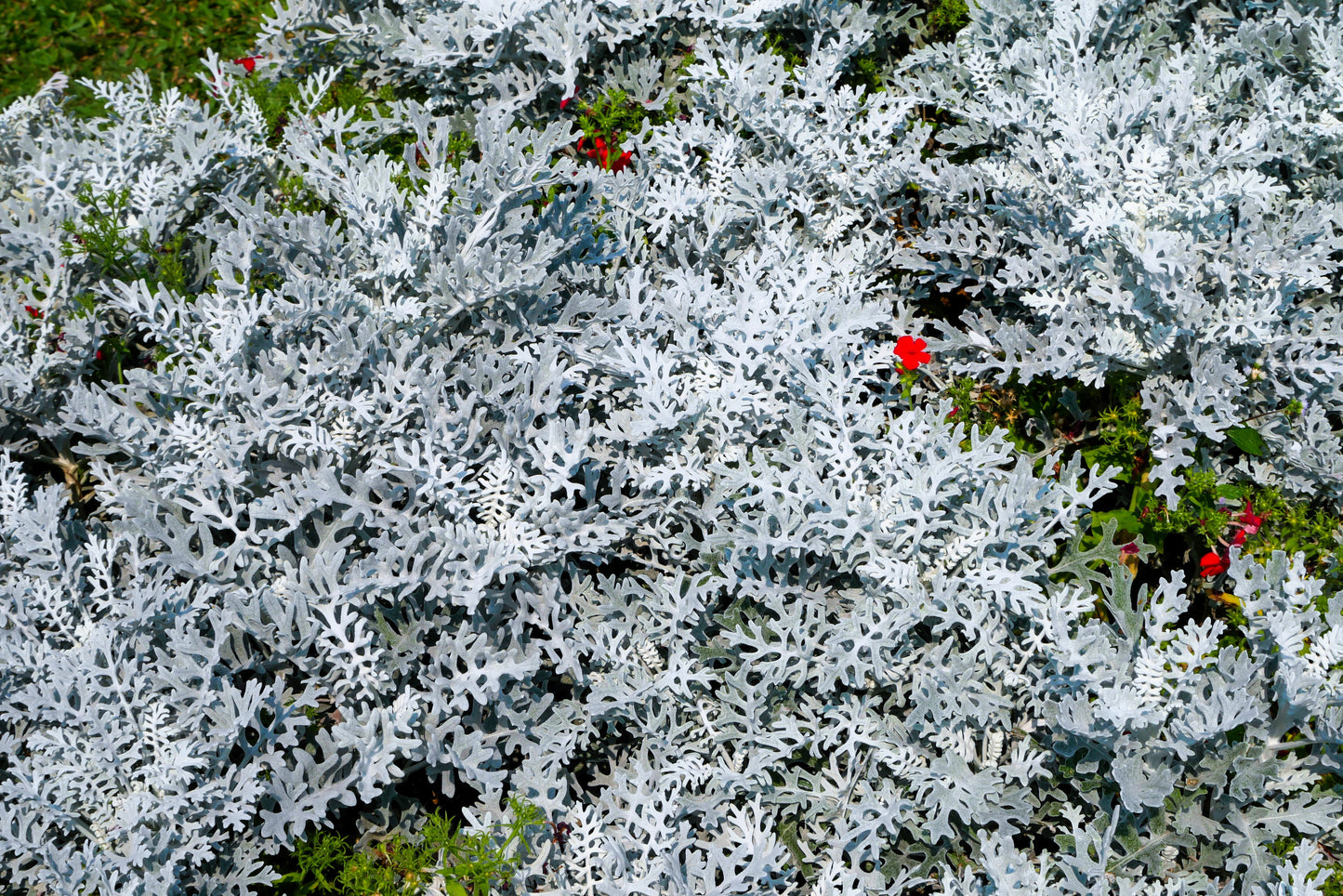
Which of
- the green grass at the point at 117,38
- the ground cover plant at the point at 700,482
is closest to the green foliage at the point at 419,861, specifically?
the ground cover plant at the point at 700,482

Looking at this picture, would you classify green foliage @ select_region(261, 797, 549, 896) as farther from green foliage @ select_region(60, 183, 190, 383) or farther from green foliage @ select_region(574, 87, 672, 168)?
green foliage @ select_region(574, 87, 672, 168)

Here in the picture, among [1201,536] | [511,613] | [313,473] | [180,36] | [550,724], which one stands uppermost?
[180,36]

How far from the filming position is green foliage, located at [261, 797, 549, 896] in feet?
8.88

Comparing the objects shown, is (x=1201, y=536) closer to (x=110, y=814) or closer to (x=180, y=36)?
(x=110, y=814)

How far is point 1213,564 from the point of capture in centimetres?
313

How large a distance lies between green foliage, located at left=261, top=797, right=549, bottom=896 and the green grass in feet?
13.3

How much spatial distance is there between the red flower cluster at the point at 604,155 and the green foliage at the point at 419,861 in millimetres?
2363

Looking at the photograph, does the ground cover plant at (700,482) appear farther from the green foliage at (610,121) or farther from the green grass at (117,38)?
the green grass at (117,38)

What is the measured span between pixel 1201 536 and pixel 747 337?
5.10 ft

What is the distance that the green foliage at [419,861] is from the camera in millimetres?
2707

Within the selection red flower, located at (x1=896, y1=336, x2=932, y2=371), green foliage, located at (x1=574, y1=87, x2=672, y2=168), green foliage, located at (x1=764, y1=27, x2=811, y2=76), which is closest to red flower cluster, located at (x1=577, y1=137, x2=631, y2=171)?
green foliage, located at (x1=574, y1=87, x2=672, y2=168)

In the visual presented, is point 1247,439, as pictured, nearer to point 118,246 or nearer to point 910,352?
point 910,352

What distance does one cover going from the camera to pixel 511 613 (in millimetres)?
3131

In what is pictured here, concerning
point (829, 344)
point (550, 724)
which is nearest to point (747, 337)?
point (829, 344)
